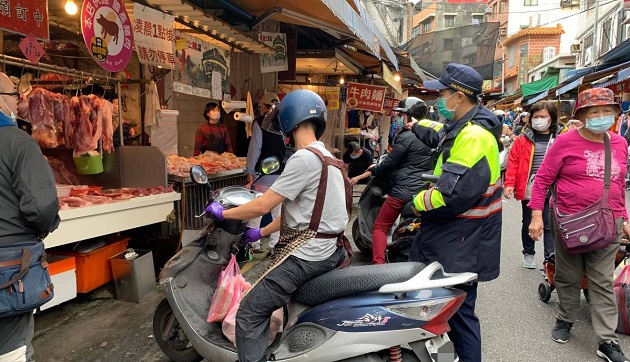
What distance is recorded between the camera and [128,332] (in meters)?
3.89

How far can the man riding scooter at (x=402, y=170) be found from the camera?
489cm

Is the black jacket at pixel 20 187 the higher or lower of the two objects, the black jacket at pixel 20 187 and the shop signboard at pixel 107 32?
the lower

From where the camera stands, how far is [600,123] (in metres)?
3.32

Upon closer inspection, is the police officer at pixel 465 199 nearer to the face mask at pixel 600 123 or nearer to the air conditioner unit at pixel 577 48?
the face mask at pixel 600 123

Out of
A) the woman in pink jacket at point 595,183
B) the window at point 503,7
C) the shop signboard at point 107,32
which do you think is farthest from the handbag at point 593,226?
the window at point 503,7

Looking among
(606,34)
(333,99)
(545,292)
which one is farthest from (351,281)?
(606,34)

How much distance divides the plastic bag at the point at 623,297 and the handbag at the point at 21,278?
445 centimetres

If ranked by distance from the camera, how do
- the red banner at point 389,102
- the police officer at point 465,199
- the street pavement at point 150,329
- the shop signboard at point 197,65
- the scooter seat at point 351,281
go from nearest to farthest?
Answer: 1. the scooter seat at point 351,281
2. the police officer at point 465,199
3. the street pavement at point 150,329
4. the shop signboard at point 197,65
5. the red banner at point 389,102

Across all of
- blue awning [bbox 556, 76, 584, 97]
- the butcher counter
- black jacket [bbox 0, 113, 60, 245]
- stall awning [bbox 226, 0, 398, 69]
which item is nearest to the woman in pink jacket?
stall awning [bbox 226, 0, 398, 69]

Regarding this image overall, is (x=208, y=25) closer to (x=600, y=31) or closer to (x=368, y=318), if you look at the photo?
(x=368, y=318)

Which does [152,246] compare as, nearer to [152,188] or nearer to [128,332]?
[152,188]

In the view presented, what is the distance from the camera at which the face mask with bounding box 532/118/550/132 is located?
5160 millimetres

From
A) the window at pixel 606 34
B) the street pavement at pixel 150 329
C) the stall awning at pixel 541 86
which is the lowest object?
the street pavement at pixel 150 329

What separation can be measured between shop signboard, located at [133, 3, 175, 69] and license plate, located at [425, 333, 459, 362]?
4192 millimetres
